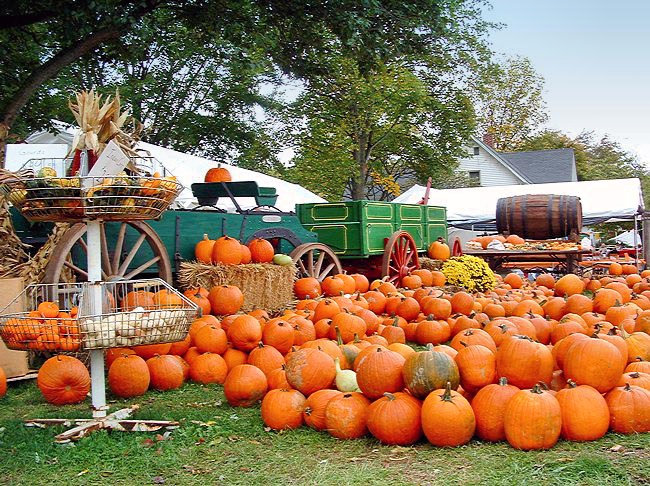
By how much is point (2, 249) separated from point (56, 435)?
2.29 meters

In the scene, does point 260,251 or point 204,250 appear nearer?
point 204,250

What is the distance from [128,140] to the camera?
423cm

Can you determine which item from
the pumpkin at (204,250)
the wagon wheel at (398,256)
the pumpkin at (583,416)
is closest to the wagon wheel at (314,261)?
the wagon wheel at (398,256)

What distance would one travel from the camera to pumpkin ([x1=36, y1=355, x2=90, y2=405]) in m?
4.67

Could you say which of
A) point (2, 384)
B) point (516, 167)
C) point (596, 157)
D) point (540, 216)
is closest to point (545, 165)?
point (516, 167)

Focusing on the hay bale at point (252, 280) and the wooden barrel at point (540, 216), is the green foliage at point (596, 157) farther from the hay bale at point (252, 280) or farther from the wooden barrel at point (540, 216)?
the hay bale at point (252, 280)

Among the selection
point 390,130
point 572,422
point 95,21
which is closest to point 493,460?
point 572,422

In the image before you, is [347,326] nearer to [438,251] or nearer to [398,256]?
[398,256]

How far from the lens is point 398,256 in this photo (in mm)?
10836

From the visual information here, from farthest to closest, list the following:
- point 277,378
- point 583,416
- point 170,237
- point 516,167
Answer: point 516,167 → point 170,237 → point 277,378 → point 583,416

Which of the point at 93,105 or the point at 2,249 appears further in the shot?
the point at 2,249

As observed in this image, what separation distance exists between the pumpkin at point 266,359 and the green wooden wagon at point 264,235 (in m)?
1.47

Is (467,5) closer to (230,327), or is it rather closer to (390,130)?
(390,130)

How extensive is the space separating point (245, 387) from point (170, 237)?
9.05ft
